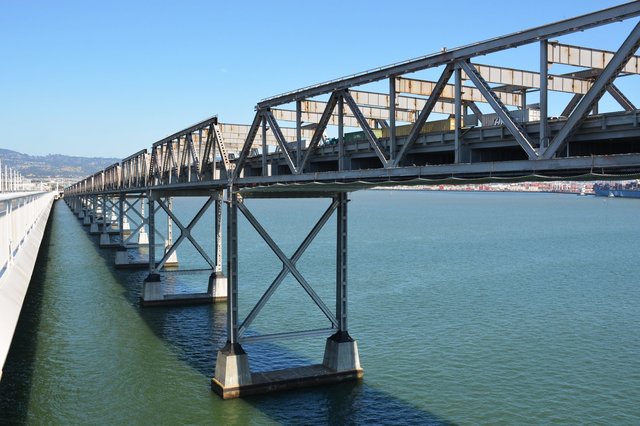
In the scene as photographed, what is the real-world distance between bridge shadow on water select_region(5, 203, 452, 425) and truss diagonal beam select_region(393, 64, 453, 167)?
969 centimetres

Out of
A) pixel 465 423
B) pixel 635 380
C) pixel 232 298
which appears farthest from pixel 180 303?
pixel 635 380

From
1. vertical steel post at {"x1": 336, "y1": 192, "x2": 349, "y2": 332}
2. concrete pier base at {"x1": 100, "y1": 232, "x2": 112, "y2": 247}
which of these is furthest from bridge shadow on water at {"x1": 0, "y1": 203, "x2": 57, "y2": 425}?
concrete pier base at {"x1": 100, "y1": 232, "x2": 112, "y2": 247}

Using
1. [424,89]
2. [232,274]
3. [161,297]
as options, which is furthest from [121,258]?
[424,89]

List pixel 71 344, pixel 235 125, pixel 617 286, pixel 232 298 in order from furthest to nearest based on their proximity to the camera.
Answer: pixel 617 286 < pixel 235 125 < pixel 71 344 < pixel 232 298

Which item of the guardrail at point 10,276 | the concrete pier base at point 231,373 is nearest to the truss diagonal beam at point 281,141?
the concrete pier base at point 231,373

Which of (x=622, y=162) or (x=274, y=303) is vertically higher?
(x=622, y=162)

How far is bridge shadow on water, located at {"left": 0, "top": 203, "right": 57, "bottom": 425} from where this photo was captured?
73.4 ft

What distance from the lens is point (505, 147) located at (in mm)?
15234

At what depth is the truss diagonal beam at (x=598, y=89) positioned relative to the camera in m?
11.2

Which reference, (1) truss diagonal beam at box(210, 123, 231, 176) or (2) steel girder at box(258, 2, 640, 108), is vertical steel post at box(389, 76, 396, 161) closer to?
(2) steel girder at box(258, 2, 640, 108)

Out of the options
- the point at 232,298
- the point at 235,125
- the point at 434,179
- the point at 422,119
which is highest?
the point at 235,125

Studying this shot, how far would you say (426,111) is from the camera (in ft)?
52.1

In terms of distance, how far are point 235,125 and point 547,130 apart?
29.0 metres

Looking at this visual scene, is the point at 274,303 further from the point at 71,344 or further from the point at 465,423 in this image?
the point at 465,423
